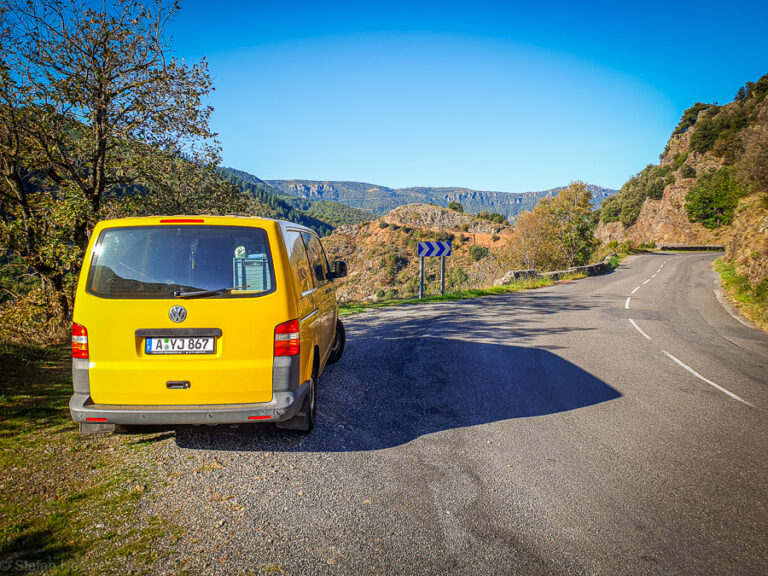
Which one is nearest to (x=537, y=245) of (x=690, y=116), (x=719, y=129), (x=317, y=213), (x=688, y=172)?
(x=688, y=172)

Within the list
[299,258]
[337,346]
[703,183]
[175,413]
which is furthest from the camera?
[703,183]

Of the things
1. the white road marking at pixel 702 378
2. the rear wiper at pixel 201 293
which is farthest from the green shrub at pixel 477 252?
the rear wiper at pixel 201 293

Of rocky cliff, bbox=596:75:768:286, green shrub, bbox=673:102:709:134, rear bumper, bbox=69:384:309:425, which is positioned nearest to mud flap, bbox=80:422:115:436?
rear bumper, bbox=69:384:309:425

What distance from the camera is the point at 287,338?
3.42 metres

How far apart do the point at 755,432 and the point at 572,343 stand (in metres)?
3.86

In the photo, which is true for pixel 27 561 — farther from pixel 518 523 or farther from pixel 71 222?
pixel 71 222

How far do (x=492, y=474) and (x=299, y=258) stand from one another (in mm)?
2575

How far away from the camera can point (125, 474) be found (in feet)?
10.8

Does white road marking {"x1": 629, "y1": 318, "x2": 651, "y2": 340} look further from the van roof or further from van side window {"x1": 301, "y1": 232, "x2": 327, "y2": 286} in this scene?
the van roof

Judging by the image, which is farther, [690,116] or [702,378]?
[690,116]

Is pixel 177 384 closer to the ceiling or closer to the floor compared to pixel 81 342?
closer to the floor

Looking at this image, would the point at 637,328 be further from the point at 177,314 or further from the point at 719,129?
Answer: the point at 719,129

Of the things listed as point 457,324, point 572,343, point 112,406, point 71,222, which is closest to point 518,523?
point 112,406

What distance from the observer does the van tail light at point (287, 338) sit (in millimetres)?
3371
